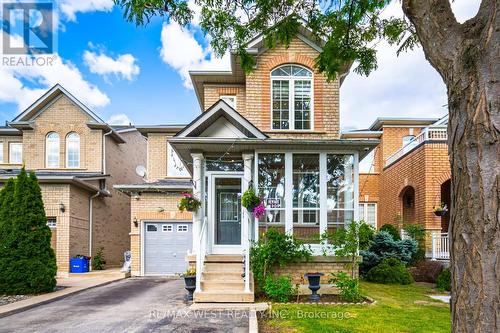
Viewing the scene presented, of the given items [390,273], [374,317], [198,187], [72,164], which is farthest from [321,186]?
[72,164]

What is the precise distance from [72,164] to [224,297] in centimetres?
1359

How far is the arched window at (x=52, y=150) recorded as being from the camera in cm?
1855

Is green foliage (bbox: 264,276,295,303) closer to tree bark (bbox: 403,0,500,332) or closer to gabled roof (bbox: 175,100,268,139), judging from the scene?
gabled roof (bbox: 175,100,268,139)

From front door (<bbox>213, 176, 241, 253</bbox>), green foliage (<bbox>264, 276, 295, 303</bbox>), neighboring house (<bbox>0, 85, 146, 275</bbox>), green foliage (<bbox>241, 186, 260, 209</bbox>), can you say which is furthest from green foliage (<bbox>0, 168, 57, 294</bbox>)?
green foliage (<bbox>264, 276, 295, 303</bbox>)

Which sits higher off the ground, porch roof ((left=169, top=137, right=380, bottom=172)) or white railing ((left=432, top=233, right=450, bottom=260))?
porch roof ((left=169, top=137, right=380, bottom=172))

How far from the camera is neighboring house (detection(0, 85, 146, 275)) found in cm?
1579

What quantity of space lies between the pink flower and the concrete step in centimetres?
183

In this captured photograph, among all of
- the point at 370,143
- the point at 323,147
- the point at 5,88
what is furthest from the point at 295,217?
the point at 5,88

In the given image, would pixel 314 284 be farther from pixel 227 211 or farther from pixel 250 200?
pixel 227 211

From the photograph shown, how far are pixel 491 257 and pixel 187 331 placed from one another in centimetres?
505

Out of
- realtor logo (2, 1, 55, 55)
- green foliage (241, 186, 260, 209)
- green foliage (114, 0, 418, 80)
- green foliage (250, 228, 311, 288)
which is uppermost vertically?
realtor logo (2, 1, 55, 55)

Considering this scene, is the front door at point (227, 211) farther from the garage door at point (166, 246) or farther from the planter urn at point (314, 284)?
the garage door at point (166, 246)

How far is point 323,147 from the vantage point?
31.7ft

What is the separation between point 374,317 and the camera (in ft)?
22.4
